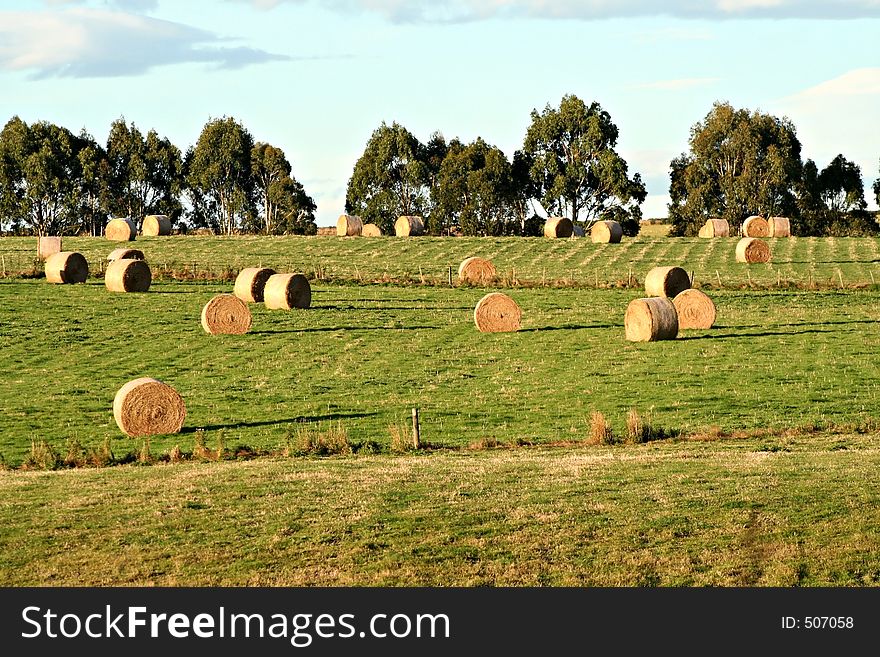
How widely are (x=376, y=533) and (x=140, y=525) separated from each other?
3.70m

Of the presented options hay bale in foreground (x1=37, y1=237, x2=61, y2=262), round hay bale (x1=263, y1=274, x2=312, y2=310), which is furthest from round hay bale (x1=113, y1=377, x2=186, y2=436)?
hay bale in foreground (x1=37, y1=237, x2=61, y2=262)

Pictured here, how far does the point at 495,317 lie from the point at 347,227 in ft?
193

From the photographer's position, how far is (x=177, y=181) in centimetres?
13950

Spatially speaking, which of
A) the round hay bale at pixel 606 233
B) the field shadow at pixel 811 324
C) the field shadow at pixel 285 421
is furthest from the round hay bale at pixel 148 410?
the round hay bale at pixel 606 233

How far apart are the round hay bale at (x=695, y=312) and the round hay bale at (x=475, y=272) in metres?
19.6

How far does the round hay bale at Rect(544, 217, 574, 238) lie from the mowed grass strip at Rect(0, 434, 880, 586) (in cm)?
7681

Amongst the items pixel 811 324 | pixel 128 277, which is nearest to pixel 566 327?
pixel 811 324

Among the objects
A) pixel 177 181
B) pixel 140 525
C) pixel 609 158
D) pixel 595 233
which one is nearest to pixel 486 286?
pixel 595 233

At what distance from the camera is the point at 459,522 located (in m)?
19.0

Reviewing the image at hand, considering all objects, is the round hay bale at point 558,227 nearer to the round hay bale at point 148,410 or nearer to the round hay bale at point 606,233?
the round hay bale at point 606,233

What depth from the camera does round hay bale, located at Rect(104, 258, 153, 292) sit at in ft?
198

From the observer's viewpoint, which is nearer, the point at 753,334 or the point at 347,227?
the point at 753,334

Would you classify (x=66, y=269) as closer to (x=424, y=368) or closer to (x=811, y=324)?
(x=424, y=368)

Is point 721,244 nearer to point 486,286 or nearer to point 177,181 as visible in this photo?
point 486,286
